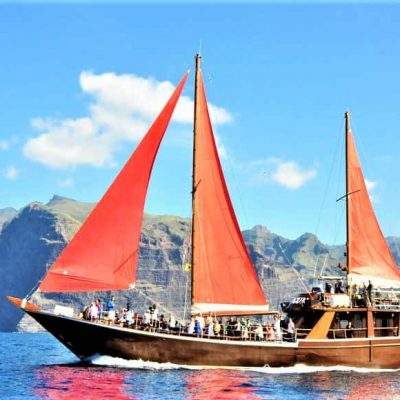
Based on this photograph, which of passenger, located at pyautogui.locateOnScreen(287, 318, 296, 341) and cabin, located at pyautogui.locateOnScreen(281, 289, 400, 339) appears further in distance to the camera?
cabin, located at pyautogui.locateOnScreen(281, 289, 400, 339)

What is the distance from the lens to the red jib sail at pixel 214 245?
41.0m

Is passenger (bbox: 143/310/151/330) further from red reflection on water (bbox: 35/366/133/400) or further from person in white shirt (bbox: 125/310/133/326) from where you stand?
red reflection on water (bbox: 35/366/133/400)

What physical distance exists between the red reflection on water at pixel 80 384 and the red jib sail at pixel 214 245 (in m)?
7.81

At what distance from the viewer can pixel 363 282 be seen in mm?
45719

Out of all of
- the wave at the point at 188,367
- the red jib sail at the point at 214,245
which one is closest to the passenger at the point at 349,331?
the wave at the point at 188,367

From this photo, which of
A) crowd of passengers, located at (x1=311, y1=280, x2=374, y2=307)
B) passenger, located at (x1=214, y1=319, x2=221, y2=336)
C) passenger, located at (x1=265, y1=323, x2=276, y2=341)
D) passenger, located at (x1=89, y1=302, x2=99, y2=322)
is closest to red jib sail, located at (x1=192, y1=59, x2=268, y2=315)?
passenger, located at (x1=214, y1=319, x2=221, y2=336)

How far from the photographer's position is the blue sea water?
30094 mm

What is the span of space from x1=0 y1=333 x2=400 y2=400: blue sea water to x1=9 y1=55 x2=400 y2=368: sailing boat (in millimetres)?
1012

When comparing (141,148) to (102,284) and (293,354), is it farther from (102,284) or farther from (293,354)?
(293,354)

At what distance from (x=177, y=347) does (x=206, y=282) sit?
4.54 metres

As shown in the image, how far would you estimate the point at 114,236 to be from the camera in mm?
39156

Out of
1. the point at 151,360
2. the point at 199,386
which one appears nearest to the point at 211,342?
the point at 151,360

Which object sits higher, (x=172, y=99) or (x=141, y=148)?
(x=172, y=99)

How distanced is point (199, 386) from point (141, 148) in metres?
14.9
